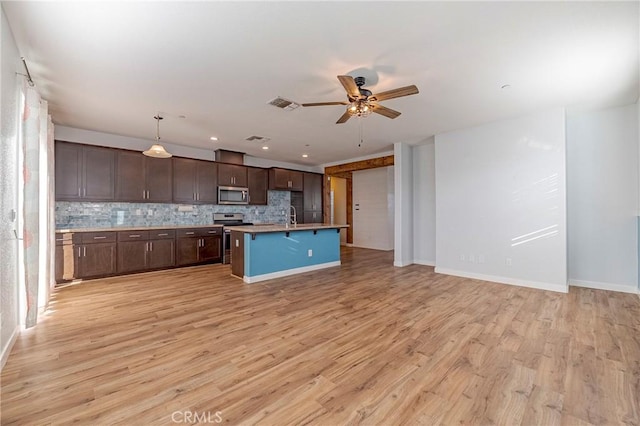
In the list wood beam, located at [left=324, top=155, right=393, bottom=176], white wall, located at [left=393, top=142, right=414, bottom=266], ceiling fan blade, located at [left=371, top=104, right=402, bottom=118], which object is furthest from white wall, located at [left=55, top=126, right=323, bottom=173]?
ceiling fan blade, located at [left=371, top=104, right=402, bottom=118]

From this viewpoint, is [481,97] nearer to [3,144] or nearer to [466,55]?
[466,55]

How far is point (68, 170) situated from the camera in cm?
470

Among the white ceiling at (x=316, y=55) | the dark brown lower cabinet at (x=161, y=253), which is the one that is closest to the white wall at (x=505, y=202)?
the white ceiling at (x=316, y=55)

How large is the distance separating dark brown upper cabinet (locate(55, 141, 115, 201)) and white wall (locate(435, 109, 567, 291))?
247 inches

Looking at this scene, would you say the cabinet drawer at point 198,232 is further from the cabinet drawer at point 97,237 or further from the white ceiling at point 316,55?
the white ceiling at point 316,55

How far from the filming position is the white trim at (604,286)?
393cm

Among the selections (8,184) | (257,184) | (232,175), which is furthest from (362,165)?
(8,184)

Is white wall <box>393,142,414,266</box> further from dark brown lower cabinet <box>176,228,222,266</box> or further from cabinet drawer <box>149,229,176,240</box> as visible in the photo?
cabinet drawer <box>149,229,176,240</box>

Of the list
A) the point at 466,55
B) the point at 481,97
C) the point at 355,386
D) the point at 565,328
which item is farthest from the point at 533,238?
the point at 355,386

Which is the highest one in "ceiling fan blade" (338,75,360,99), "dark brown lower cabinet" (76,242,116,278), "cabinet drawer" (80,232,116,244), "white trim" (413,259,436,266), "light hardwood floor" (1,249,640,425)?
"ceiling fan blade" (338,75,360,99)

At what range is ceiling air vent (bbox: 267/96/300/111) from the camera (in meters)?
3.65

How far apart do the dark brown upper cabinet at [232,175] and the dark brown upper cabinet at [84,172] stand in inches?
81.1

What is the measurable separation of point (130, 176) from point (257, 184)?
109 inches

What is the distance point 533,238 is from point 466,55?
323 centimetres
